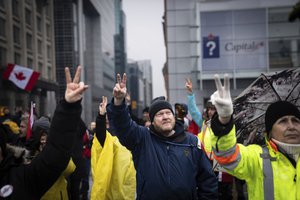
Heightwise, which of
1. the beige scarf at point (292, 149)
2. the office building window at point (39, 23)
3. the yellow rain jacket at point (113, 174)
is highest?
the office building window at point (39, 23)

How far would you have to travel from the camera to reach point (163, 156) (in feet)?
11.8

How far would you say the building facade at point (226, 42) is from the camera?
50.9 feet

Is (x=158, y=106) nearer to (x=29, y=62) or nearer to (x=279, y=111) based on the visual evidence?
(x=279, y=111)

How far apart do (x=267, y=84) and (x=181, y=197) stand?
1447 mm

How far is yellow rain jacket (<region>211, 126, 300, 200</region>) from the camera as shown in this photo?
258cm

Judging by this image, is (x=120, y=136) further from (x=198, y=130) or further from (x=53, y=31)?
(x=53, y=31)

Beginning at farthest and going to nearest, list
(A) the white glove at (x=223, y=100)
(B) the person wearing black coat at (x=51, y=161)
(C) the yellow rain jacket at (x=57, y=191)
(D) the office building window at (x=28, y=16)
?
1. (D) the office building window at (x=28, y=16)
2. (C) the yellow rain jacket at (x=57, y=191)
3. (A) the white glove at (x=223, y=100)
4. (B) the person wearing black coat at (x=51, y=161)

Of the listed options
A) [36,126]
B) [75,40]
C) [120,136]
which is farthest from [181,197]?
[75,40]

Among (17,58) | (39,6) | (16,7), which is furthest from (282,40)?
(39,6)

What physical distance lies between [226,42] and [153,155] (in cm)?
1301

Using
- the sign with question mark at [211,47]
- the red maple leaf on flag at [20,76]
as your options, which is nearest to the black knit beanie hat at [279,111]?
the red maple leaf on flag at [20,76]

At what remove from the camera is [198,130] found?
691cm

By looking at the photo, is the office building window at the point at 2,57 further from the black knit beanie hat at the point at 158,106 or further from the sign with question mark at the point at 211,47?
the black knit beanie hat at the point at 158,106

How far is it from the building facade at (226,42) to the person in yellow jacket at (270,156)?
1263cm
